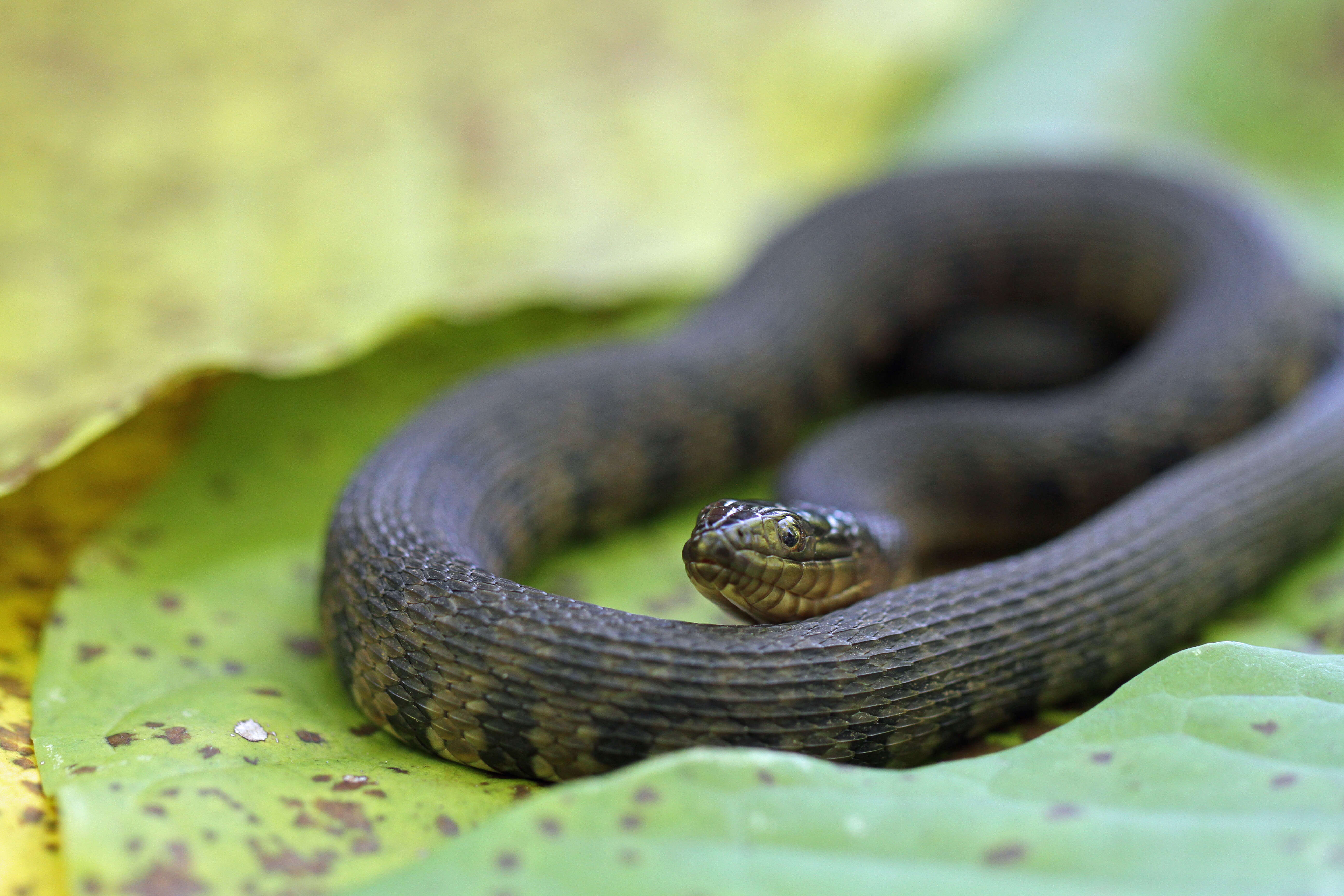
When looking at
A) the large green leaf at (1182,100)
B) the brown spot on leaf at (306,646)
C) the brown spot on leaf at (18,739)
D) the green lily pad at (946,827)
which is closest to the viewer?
the green lily pad at (946,827)

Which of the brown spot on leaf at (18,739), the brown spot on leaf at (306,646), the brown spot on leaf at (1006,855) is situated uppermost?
the brown spot on leaf at (1006,855)

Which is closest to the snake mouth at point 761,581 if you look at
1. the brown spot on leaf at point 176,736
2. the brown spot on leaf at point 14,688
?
the brown spot on leaf at point 176,736

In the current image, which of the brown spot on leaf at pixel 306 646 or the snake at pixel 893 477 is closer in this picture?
the snake at pixel 893 477

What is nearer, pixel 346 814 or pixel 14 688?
pixel 346 814

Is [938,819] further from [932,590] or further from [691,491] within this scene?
[691,491]

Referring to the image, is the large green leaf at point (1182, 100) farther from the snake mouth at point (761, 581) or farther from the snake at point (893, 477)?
the snake mouth at point (761, 581)

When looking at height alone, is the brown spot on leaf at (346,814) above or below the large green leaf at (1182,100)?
below

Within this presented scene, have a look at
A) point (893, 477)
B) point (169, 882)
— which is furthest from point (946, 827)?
point (893, 477)

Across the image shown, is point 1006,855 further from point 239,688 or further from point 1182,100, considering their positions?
point 1182,100
